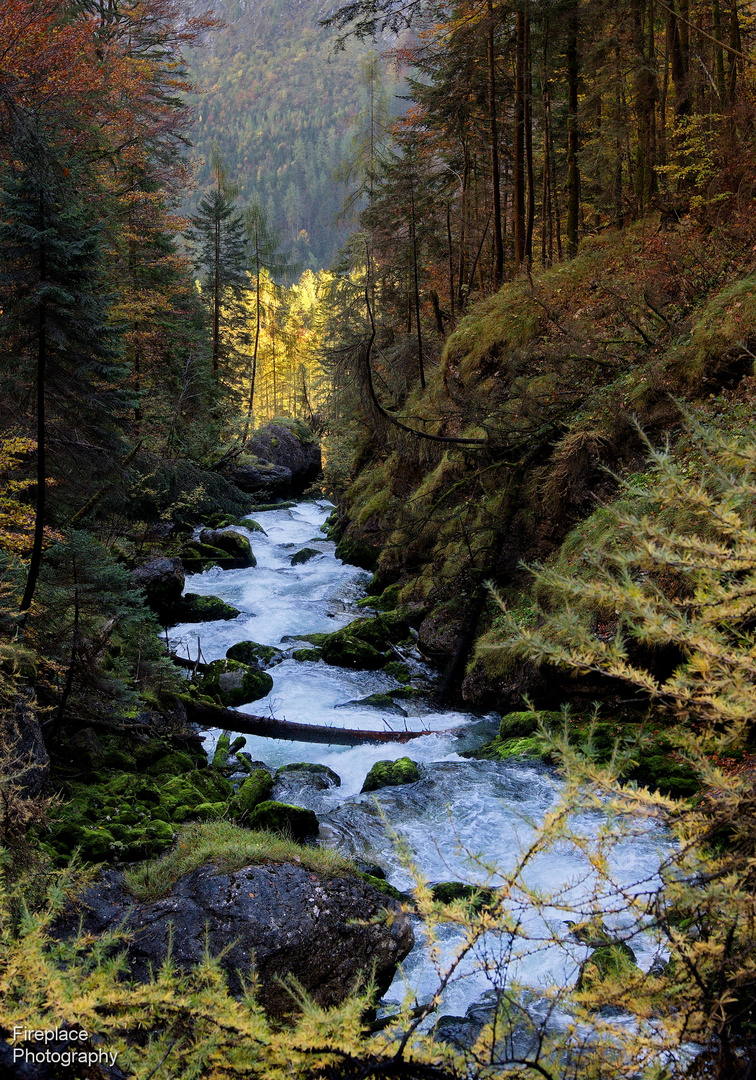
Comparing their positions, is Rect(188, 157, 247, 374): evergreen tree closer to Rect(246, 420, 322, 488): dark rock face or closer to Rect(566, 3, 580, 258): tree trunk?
Rect(246, 420, 322, 488): dark rock face

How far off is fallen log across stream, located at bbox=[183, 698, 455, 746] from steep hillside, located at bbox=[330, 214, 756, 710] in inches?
70.0

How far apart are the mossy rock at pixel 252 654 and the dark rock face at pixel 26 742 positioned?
688cm

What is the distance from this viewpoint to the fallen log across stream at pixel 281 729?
994 centimetres

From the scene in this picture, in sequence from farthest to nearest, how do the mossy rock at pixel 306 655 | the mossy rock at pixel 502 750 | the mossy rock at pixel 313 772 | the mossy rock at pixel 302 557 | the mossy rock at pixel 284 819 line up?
1. the mossy rock at pixel 302 557
2. the mossy rock at pixel 306 655
3. the mossy rock at pixel 313 772
4. the mossy rock at pixel 502 750
5. the mossy rock at pixel 284 819

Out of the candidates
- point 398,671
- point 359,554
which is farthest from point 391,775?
point 359,554

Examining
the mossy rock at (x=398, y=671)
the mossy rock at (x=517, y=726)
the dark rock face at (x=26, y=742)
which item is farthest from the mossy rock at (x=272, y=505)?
the dark rock face at (x=26, y=742)

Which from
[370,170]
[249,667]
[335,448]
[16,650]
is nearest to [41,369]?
[16,650]

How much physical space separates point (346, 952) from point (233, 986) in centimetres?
84

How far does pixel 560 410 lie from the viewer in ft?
36.1

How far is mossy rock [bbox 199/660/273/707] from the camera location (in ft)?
36.8

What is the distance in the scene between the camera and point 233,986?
156 inches

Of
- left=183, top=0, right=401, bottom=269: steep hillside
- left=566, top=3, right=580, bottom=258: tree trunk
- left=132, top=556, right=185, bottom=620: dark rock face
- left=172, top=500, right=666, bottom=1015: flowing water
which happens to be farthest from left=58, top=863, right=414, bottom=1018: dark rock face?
left=183, top=0, right=401, bottom=269: steep hillside

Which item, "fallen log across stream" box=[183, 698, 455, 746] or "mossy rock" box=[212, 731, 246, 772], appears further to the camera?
"fallen log across stream" box=[183, 698, 455, 746]

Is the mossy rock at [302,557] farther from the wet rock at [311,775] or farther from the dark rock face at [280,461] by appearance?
the wet rock at [311,775]
